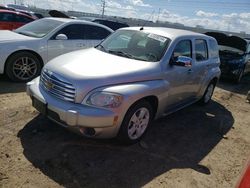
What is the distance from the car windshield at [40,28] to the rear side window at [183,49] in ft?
11.5

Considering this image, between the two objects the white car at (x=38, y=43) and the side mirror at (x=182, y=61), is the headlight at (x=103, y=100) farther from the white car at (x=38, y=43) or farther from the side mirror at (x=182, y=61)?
the white car at (x=38, y=43)

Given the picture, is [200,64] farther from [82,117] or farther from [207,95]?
[82,117]

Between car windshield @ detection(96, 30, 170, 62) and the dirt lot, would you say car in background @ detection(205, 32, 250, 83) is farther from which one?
car windshield @ detection(96, 30, 170, 62)

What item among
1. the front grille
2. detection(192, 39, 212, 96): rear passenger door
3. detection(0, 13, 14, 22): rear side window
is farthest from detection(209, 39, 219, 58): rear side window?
detection(0, 13, 14, 22): rear side window

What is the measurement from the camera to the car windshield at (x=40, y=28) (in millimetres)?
7234

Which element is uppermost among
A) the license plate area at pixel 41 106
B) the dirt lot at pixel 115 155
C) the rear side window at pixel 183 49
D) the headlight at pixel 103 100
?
the rear side window at pixel 183 49

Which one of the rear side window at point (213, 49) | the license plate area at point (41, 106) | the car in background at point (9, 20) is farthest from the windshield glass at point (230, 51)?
the license plate area at point (41, 106)

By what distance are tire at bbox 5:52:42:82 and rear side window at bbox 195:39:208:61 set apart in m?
3.71

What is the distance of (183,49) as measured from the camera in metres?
5.39

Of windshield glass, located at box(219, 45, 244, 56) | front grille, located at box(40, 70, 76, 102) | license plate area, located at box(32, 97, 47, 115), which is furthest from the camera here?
windshield glass, located at box(219, 45, 244, 56)

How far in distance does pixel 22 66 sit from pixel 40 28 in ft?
4.02

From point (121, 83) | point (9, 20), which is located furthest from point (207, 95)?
point (9, 20)

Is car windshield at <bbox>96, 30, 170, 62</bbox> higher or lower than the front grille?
higher

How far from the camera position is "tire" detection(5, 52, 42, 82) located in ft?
21.6
